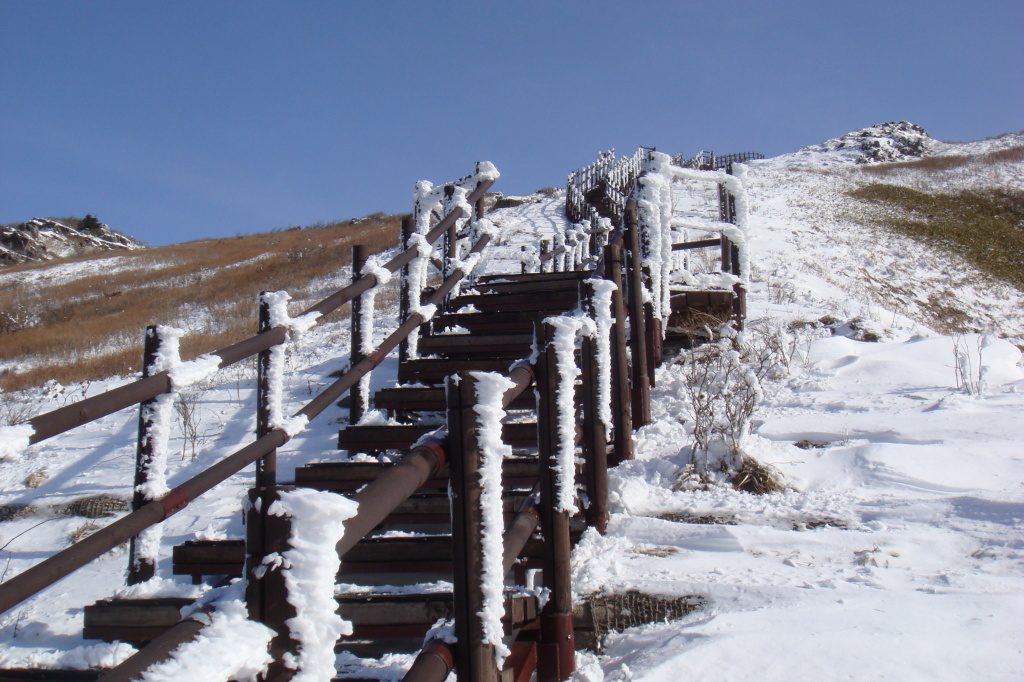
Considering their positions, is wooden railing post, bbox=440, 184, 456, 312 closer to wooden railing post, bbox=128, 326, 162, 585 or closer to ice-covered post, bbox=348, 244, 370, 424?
ice-covered post, bbox=348, 244, 370, 424

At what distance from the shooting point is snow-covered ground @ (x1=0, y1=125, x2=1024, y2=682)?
7.77 ft

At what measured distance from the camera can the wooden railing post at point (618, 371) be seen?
4426mm

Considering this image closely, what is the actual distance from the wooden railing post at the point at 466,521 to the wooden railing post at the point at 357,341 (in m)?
3.15

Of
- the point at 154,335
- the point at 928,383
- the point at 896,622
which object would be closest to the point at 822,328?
the point at 928,383

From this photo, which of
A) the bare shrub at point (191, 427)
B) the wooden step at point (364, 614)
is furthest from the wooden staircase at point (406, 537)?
the bare shrub at point (191, 427)

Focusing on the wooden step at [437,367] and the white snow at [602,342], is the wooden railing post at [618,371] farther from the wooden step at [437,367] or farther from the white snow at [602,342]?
the wooden step at [437,367]

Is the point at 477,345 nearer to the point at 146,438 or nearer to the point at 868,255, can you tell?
the point at 146,438

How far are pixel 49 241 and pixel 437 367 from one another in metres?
49.9

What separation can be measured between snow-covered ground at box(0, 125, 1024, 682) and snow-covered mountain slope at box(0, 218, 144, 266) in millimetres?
43583

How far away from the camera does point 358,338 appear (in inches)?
184

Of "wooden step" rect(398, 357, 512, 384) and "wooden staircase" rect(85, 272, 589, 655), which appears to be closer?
"wooden staircase" rect(85, 272, 589, 655)

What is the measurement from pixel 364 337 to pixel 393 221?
33138 millimetres

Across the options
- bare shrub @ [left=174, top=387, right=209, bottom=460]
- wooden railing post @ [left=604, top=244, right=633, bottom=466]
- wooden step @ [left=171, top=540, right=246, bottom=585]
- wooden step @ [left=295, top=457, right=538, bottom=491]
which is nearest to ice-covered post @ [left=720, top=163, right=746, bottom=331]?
wooden railing post @ [left=604, top=244, right=633, bottom=466]

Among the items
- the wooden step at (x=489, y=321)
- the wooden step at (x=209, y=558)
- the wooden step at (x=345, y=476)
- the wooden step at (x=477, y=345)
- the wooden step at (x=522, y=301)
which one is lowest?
the wooden step at (x=209, y=558)
